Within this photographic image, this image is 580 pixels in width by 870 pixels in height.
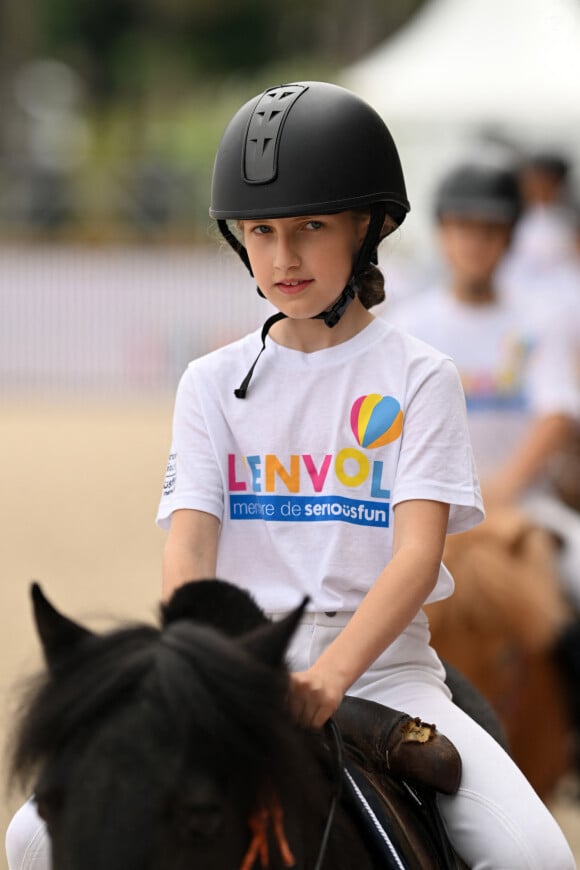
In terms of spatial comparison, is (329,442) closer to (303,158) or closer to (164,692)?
(303,158)

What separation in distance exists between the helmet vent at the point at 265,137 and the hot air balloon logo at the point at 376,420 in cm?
47

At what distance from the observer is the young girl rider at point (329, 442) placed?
2.70 m

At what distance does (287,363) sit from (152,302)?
1730 centimetres

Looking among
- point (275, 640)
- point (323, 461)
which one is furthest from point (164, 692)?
point (323, 461)

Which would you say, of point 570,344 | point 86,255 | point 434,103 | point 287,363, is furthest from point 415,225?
point 287,363

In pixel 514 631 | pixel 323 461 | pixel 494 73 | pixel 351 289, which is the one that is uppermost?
pixel 494 73

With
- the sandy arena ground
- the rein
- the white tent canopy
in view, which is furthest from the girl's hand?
the white tent canopy

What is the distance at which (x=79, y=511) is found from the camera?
13547 mm

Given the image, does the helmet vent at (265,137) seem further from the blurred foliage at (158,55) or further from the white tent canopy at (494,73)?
the blurred foliage at (158,55)

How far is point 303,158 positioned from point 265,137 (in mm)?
88

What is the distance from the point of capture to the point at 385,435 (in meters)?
2.79

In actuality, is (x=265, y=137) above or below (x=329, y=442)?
above

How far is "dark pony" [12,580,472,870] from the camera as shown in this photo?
75.4 inches

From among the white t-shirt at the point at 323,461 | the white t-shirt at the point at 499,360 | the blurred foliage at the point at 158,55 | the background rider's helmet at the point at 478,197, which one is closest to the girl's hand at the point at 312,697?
the white t-shirt at the point at 323,461
